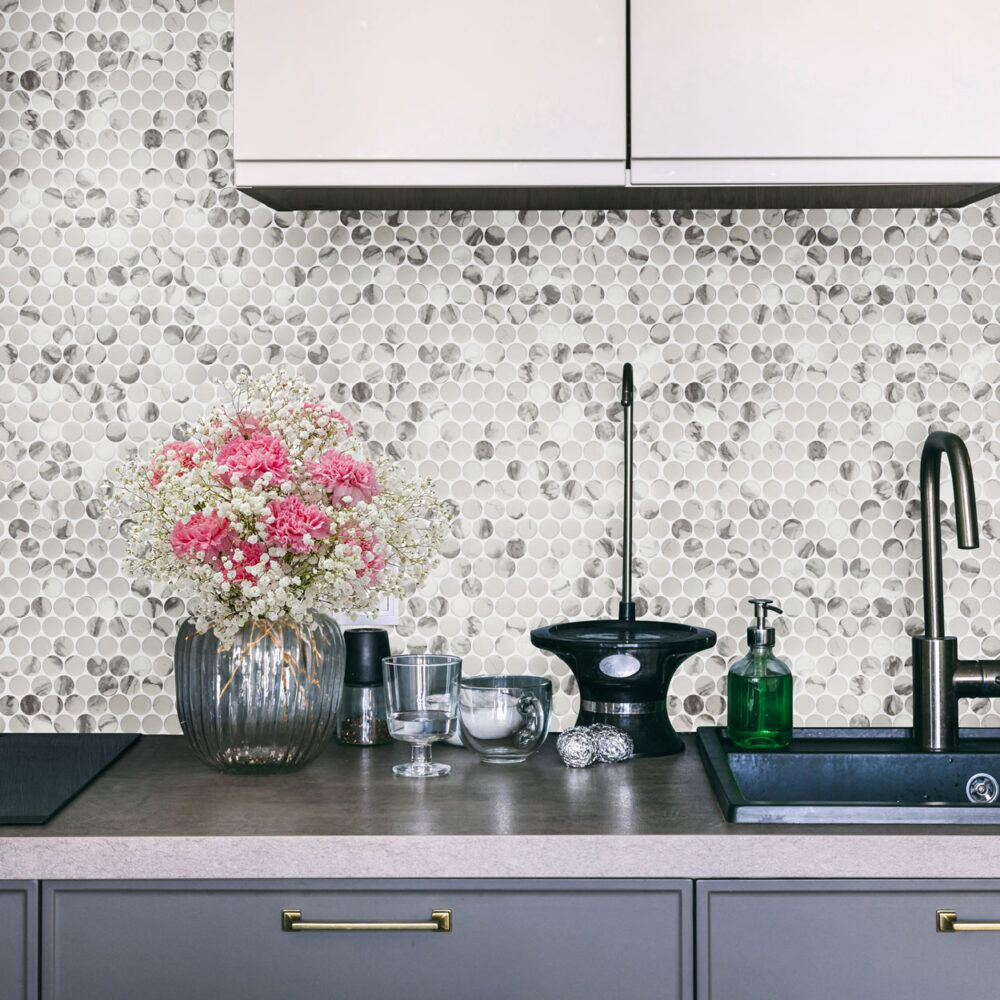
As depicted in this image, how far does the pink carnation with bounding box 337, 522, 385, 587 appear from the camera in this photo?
1.59 metres

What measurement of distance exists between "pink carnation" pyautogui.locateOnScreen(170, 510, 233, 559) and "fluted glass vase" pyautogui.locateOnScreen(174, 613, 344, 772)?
143mm

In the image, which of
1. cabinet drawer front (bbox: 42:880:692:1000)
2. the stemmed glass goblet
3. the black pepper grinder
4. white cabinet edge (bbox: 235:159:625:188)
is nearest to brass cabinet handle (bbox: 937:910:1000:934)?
cabinet drawer front (bbox: 42:880:692:1000)

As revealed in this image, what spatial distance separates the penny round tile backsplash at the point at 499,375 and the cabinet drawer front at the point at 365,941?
0.65m

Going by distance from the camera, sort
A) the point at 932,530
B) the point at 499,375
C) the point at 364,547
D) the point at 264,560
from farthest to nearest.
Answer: the point at 499,375, the point at 932,530, the point at 364,547, the point at 264,560

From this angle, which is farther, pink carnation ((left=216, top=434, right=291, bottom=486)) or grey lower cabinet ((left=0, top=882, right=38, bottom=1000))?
pink carnation ((left=216, top=434, right=291, bottom=486))

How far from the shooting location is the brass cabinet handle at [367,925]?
1.34 m

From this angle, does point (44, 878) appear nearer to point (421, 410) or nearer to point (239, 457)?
point (239, 457)

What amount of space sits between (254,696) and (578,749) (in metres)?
0.50

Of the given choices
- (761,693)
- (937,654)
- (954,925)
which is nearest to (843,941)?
(954,925)

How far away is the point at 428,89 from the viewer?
5.42 ft

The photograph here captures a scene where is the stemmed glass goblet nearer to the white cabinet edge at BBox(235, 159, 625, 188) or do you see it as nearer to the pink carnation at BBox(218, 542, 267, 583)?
the pink carnation at BBox(218, 542, 267, 583)

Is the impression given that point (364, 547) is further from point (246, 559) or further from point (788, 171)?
point (788, 171)

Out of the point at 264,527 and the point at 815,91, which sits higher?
the point at 815,91

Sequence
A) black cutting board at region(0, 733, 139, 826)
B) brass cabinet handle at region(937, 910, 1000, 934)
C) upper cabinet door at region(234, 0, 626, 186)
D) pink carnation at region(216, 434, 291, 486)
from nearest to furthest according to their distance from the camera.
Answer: brass cabinet handle at region(937, 910, 1000, 934) < black cutting board at region(0, 733, 139, 826) < pink carnation at region(216, 434, 291, 486) < upper cabinet door at region(234, 0, 626, 186)
